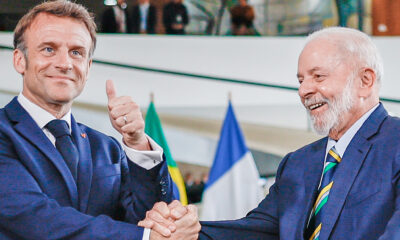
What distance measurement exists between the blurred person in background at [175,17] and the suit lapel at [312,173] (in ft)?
12.6

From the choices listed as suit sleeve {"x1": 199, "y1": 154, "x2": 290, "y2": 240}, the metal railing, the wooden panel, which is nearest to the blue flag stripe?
the metal railing

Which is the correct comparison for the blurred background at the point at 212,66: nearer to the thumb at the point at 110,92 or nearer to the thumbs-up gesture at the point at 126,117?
the thumb at the point at 110,92

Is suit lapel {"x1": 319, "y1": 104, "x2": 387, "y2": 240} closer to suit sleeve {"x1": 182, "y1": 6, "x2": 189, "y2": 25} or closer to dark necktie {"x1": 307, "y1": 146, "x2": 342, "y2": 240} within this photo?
dark necktie {"x1": 307, "y1": 146, "x2": 342, "y2": 240}

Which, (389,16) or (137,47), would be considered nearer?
(137,47)

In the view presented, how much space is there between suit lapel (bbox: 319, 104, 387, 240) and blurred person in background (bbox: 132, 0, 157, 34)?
394 centimetres

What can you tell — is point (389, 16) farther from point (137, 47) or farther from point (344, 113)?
point (344, 113)

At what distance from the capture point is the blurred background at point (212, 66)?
5.87 m

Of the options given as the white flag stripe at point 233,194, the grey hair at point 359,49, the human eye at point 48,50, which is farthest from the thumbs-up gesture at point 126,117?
the white flag stripe at point 233,194

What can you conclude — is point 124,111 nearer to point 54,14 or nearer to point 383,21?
point 54,14

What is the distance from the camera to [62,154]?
7.80 feet

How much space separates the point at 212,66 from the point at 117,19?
0.94 meters

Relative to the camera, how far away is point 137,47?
6027 millimetres

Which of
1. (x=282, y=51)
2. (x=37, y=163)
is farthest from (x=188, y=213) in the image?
(x=282, y=51)

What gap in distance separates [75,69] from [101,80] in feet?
10.8
